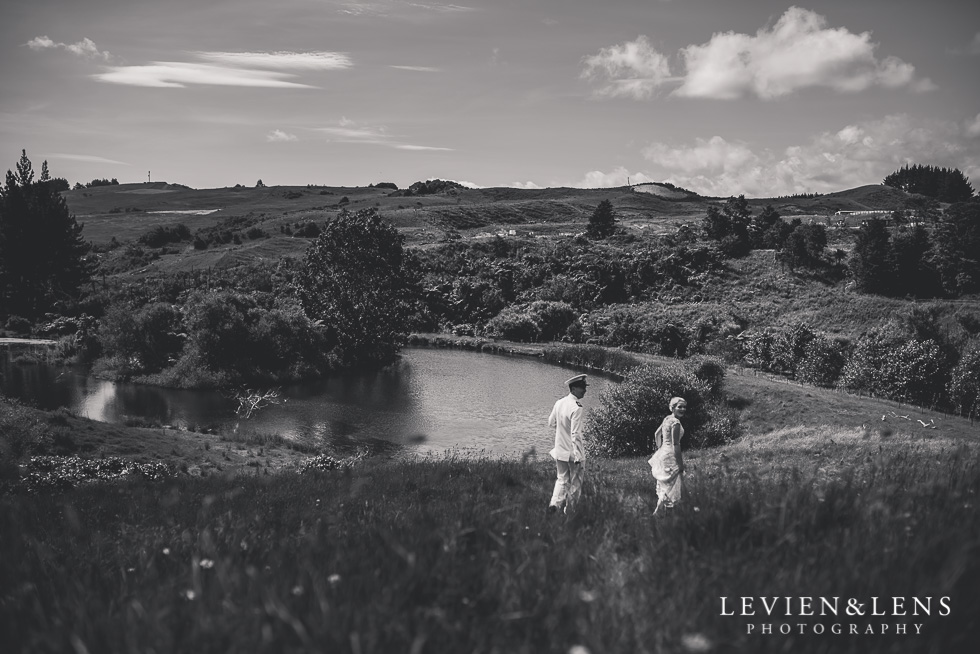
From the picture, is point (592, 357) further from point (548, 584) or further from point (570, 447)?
point (548, 584)

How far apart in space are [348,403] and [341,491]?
32.9 m

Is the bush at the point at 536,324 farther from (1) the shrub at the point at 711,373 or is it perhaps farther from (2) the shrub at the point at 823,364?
(1) the shrub at the point at 711,373

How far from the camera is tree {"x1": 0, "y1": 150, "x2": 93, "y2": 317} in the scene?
5578cm

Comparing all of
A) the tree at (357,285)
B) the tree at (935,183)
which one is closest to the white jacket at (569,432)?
the tree at (357,285)

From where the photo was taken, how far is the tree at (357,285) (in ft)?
197

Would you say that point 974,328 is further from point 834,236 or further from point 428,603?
point 428,603

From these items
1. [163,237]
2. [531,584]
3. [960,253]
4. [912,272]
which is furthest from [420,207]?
[531,584]

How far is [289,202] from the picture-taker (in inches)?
6540

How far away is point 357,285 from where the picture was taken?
200 feet

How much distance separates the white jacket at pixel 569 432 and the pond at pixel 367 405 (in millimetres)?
20339

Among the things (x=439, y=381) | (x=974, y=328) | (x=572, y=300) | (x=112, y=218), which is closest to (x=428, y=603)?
(x=439, y=381)

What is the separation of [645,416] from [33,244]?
5706 cm

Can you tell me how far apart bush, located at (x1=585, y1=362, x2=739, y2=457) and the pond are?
10.9 feet

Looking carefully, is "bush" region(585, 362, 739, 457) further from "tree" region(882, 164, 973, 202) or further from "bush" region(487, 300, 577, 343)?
"tree" region(882, 164, 973, 202)
